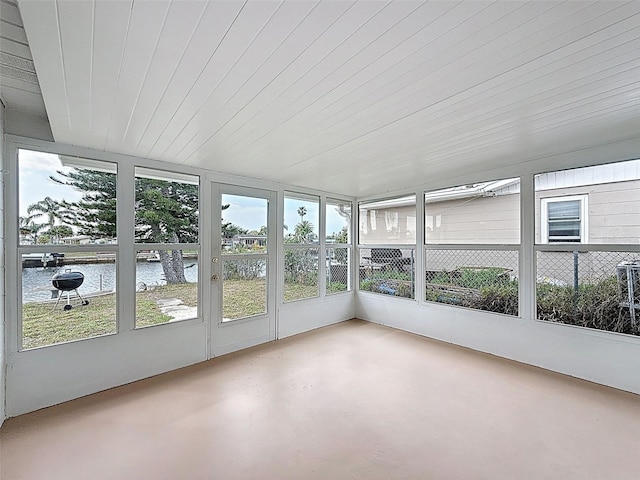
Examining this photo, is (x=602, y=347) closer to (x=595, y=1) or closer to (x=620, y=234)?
(x=620, y=234)

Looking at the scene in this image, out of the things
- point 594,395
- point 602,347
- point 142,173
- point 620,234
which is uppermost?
point 142,173

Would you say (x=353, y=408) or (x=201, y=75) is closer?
(x=201, y=75)

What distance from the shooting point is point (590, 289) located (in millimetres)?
2988

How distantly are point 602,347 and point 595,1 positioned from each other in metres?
3.14

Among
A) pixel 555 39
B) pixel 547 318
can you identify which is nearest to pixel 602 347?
pixel 547 318

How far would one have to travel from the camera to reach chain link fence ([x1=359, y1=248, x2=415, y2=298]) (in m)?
4.59

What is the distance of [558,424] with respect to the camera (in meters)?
2.19

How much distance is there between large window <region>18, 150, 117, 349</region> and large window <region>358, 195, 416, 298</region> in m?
3.75

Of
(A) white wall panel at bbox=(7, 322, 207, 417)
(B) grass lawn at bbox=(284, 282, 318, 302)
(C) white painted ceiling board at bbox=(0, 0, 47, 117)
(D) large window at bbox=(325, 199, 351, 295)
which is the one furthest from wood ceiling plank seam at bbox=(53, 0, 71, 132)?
(D) large window at bbox=(325, 199, 351, 295)

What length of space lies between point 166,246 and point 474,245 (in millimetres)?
3788

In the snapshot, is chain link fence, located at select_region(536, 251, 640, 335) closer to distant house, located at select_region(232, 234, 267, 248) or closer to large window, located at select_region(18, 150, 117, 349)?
distant house, located at select_region(232, 234, 267, 248)

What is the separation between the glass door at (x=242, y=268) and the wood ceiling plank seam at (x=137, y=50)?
178 centimetres

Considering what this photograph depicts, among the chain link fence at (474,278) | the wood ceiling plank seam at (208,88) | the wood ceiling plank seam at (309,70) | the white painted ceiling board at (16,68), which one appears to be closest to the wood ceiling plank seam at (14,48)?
the white painted ceiling board at (16,68)

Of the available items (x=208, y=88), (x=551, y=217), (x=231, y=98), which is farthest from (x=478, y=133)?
(x=208, y=88)
